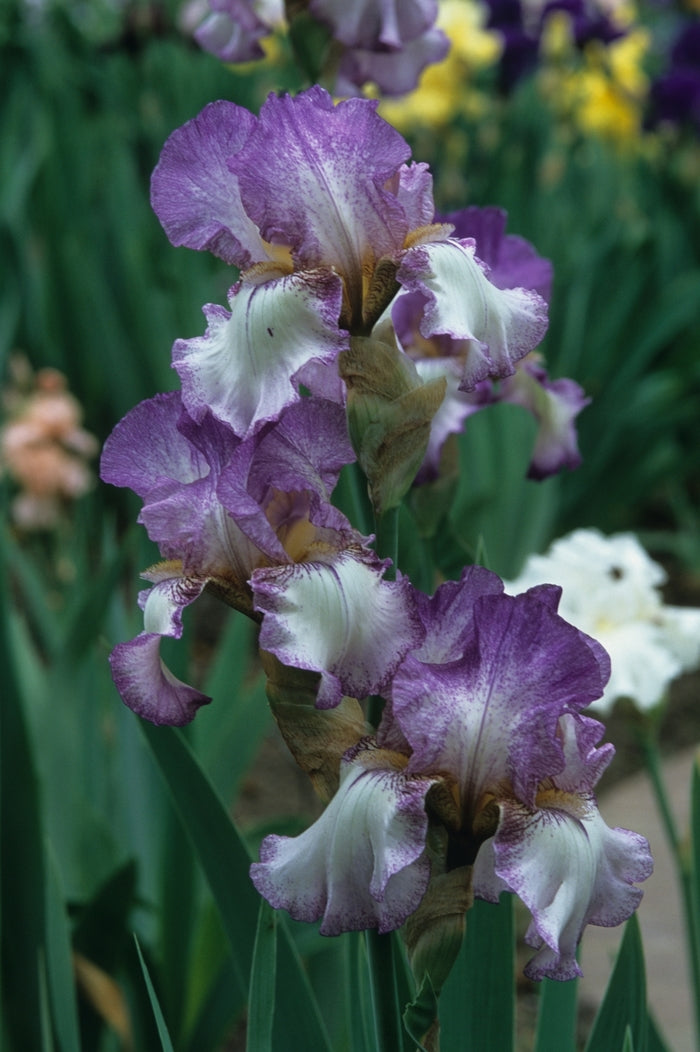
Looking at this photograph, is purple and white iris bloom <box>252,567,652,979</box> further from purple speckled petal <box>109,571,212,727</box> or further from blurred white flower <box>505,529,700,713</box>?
blurred white flower <box>505,529,700,713</box>

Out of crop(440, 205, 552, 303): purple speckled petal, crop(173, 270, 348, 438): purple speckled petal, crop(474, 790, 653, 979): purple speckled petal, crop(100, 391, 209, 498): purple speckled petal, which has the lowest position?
crop(474, 790, 653, 979): purple speckled petal

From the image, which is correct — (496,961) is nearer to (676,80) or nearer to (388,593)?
(388,593)

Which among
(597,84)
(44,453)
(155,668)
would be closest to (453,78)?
(597,84)

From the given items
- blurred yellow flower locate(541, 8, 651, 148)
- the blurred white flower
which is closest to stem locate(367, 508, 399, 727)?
the blurred white flower

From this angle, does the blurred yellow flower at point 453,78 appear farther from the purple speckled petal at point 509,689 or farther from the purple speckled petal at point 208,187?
the purple speckled petal at point 509,689

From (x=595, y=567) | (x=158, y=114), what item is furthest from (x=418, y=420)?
(x=158, y=114)

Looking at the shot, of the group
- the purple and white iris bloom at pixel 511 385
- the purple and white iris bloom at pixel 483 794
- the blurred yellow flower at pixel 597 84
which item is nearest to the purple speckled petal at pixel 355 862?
the purple and white iris bloom at pixel 483 794
